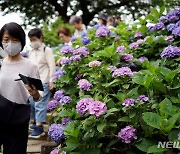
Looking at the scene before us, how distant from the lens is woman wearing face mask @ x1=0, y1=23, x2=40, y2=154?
2678mm

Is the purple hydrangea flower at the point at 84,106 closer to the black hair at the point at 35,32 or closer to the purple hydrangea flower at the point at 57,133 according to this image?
the purple hydrangea flower at the point at 57,133

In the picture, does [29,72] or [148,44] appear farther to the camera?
[148,44]

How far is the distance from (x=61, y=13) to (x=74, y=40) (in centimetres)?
1428

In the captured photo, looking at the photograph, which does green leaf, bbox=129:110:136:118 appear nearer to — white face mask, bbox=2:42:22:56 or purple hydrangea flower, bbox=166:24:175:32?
white face mask, bbox=2:42:22:56

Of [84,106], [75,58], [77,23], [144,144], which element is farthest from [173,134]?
[77,23]

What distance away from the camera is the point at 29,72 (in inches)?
109

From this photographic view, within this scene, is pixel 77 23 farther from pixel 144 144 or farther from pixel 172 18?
pixel 144 144

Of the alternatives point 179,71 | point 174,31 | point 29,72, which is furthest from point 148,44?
point 29,72

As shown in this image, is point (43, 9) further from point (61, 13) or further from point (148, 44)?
point (148, 44)

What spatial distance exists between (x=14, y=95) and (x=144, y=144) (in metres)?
1.00

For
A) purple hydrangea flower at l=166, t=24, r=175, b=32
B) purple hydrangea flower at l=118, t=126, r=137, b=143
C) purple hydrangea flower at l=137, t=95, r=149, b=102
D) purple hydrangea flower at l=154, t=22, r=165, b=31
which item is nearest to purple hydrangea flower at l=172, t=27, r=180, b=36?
purple hydrangea flower at l=166, t=24, r=175, b=32

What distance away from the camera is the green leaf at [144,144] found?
2.29 m

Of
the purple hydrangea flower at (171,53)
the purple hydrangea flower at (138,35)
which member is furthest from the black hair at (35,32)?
the purple hydrangea flower at (171,53)

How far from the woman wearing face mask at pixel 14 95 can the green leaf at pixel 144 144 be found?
32.3 inches
